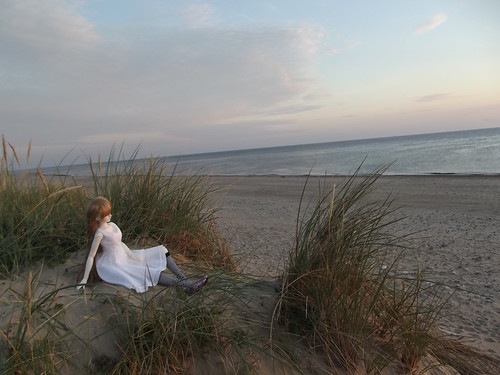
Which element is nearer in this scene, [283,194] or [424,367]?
[424,367]

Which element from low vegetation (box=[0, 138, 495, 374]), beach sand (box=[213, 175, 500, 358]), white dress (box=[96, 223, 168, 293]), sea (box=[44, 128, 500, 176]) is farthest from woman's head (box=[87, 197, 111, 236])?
sea (box=[44, 128, 500, 176])

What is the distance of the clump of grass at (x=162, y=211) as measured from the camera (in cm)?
441

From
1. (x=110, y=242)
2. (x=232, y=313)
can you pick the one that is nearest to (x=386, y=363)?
(x=232, y=313)

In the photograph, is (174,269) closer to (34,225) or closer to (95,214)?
(95,214)

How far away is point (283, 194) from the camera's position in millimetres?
16469

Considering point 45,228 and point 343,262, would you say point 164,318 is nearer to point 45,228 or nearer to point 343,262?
point 343,262

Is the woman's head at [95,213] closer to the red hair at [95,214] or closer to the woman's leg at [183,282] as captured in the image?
→ the red hair at [95,214]

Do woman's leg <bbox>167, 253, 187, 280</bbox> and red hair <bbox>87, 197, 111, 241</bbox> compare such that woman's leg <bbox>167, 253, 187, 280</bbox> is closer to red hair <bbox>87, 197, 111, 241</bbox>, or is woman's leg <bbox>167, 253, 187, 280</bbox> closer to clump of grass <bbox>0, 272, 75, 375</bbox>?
red hair <bbox>87, 197, 111, 241</bbox>

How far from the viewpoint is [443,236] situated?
791 centimetres

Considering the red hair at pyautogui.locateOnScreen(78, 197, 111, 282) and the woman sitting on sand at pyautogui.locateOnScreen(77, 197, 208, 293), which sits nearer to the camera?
the woman sitting on sand at pyautogui.locateOnScreen(77, 197, 208, 293)

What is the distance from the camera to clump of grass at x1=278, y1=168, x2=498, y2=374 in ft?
8.53

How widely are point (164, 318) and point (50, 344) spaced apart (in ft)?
2.38

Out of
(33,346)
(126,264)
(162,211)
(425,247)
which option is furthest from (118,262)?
(425,247)

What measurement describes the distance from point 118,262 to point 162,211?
1370 mm
